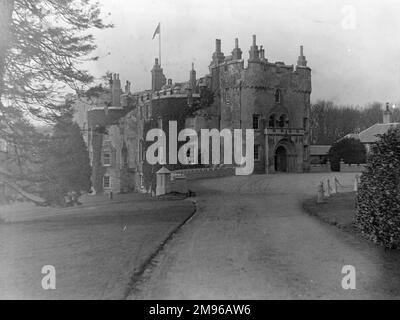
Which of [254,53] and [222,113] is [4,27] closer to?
[222,113]

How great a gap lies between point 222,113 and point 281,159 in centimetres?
710

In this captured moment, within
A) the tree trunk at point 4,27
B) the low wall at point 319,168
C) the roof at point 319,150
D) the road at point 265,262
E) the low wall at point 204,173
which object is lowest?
the road at point 265,262

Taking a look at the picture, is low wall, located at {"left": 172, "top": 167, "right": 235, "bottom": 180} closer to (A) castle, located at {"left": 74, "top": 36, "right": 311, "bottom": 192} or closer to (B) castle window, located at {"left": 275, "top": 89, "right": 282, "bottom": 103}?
(A) castle, located at {"left": 74, "top": 36, "right": 311, "bottom": 192}

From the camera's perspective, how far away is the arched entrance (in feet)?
120

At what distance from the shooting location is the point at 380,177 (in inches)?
365

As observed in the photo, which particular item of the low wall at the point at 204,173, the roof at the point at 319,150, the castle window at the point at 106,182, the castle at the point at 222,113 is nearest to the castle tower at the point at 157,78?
the castle at the point at 222,113

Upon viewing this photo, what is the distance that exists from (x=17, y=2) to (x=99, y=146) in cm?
2017

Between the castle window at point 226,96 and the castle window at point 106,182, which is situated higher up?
the castle window at point 226,96

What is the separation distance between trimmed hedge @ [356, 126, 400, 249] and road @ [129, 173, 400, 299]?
37cm

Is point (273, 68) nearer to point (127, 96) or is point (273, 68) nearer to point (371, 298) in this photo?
point (127, 96)

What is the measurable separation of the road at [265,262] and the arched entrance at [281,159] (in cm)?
2293

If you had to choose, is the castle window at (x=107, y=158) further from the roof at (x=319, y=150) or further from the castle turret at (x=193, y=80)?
the roof at (x=319, y=150)

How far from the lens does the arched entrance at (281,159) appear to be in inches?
1437
